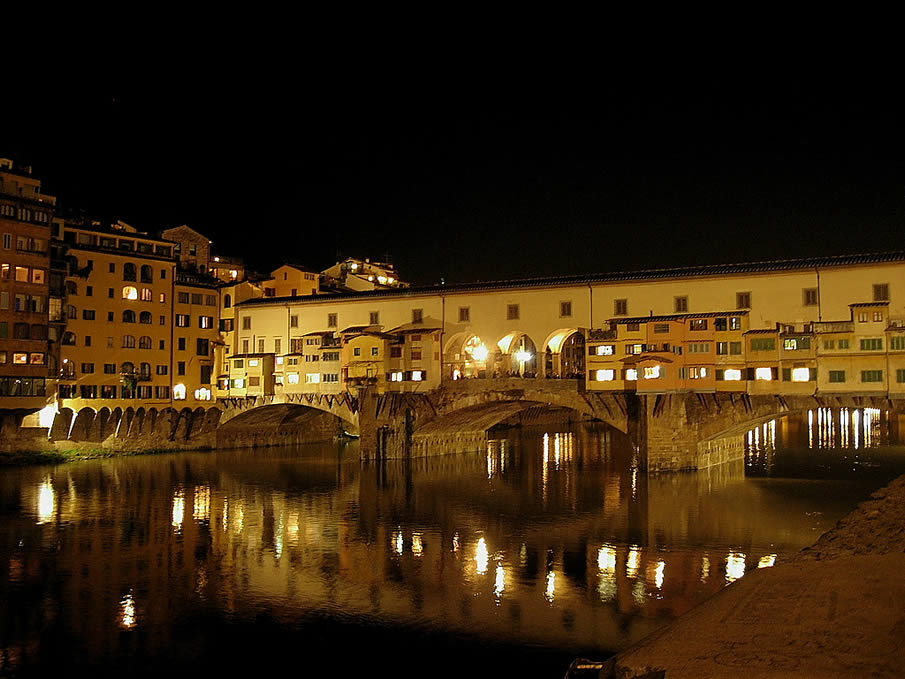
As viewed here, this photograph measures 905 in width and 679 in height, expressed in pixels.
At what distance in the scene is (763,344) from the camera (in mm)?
41312

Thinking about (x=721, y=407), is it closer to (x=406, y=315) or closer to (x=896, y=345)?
(x=896, y=345)

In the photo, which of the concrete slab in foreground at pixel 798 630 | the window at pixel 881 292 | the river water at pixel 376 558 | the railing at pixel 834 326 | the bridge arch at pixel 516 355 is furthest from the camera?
the bridge arch at pixel 516 355

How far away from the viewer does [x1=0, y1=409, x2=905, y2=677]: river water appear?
17.1 meters

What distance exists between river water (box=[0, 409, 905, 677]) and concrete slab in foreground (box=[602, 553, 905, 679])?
2740 millimetres

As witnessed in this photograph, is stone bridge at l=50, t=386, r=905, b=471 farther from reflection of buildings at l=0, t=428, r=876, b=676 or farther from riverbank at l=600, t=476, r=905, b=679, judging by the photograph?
riverbank at l=600, t=476, r=905, b=679

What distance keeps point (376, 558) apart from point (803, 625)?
14.6 meters

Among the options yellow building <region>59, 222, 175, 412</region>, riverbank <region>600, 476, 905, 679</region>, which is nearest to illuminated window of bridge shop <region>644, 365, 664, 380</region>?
riverbank <region>600, 476, 905, 679</region>

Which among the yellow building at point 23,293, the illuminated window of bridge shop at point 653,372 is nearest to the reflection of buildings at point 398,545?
the illuminated window of bridge shop at point 653,372

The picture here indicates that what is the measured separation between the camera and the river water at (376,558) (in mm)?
17094

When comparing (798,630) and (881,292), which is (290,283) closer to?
Result: (881,292)

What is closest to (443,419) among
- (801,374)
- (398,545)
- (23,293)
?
(801,374)

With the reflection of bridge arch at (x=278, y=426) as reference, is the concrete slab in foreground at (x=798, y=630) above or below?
below

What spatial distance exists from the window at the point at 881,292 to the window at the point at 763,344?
16.3ft

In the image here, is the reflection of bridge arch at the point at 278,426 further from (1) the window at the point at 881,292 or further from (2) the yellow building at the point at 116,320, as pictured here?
(1) the window at the point at 881,292
